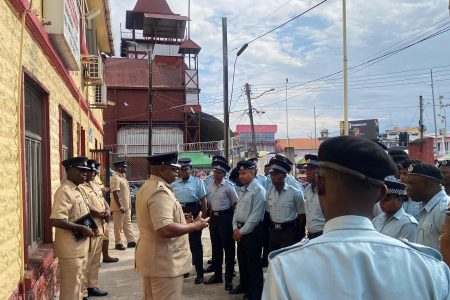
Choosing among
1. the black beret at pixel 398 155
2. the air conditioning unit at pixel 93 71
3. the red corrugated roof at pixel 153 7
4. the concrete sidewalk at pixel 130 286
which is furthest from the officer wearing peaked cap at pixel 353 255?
the red corrugated roof at pixel 153 7

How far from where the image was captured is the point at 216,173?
6859 mm

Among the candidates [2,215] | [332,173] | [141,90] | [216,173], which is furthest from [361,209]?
[141,90]

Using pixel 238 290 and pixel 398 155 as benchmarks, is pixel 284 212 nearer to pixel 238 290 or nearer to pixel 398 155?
pixel 238 290

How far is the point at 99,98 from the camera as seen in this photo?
40.5 feet

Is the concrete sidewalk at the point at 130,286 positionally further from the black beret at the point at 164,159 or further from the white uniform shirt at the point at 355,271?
the white uniform shirt at the point at 355,271

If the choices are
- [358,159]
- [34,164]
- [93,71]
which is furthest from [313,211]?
[93,71]

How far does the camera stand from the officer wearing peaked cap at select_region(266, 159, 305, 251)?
5562 mm

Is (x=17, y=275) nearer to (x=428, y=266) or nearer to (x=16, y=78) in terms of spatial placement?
(x=16, y=78)

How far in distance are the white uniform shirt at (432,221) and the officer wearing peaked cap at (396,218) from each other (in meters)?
0.07

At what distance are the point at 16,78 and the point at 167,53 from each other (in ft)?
87.8

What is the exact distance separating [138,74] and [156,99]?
2.25 m

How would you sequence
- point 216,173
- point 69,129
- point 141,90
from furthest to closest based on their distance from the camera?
point 141,90
point 69,129
point 216,173

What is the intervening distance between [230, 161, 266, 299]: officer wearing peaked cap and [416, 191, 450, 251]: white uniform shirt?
2468mm

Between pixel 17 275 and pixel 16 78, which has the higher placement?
pixel 16 78
